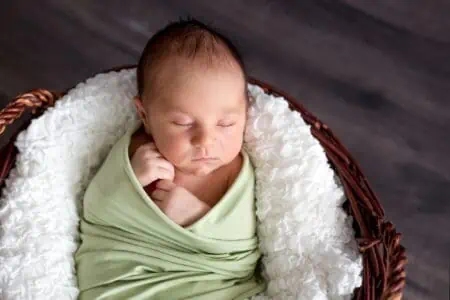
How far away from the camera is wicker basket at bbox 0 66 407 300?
41.7 inches

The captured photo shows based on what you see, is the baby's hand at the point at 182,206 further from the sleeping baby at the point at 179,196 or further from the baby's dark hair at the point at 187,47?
the baby's dark hair at the point at 187,47

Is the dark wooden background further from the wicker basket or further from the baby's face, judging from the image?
the baby's face

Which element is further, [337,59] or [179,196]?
[337,59]

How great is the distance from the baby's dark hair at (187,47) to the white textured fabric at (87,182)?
147 mm

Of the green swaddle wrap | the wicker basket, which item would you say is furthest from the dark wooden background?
the green swaddle wrap

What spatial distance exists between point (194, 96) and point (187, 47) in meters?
0.09

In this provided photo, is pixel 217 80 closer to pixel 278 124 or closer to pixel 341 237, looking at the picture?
pixel 278 124

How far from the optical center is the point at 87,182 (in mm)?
1262

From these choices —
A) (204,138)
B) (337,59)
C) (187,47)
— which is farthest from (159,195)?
(337,59)

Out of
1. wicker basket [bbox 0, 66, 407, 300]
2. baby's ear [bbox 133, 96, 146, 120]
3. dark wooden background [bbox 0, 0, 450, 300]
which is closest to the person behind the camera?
wicker basket [bbox 0, 66, 407, 300]

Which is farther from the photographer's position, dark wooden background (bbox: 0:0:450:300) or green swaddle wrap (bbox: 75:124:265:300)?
dark wooden background (bbox: 0:0:450:300)

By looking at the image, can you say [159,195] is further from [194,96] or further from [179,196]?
[194,96]

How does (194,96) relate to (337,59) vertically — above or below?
below

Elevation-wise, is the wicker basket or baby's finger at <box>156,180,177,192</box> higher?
the wicker basket
